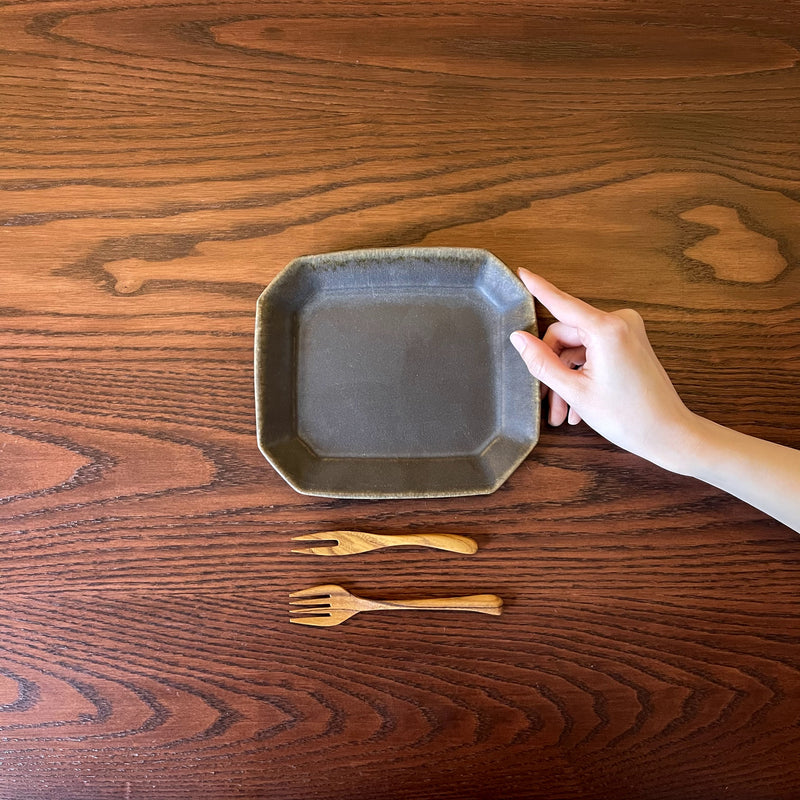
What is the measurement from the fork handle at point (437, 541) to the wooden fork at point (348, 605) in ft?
0.26

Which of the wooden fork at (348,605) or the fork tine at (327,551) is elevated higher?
the fork tine at (327,551)

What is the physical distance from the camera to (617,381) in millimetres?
831

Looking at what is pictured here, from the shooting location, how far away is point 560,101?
974 millimetres

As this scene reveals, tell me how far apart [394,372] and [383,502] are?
21 centimetres

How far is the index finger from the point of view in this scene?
2.73 ft

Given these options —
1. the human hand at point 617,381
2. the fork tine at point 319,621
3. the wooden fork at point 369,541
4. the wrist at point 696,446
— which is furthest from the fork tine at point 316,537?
the wrist at point 696,446

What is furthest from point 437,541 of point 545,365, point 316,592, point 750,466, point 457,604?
point 750,466

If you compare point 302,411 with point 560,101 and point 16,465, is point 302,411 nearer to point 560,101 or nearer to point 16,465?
point 16,465

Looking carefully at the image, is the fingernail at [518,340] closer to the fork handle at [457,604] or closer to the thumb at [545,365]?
the thumb at [545,365]

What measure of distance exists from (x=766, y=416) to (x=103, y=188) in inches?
44.2

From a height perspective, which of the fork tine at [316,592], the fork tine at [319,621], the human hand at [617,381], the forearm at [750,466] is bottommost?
the fork tine at [319,621]

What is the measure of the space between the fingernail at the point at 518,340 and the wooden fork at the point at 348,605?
384 mm

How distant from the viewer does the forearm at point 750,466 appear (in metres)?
0.86

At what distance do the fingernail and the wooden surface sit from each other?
0.16 metres
